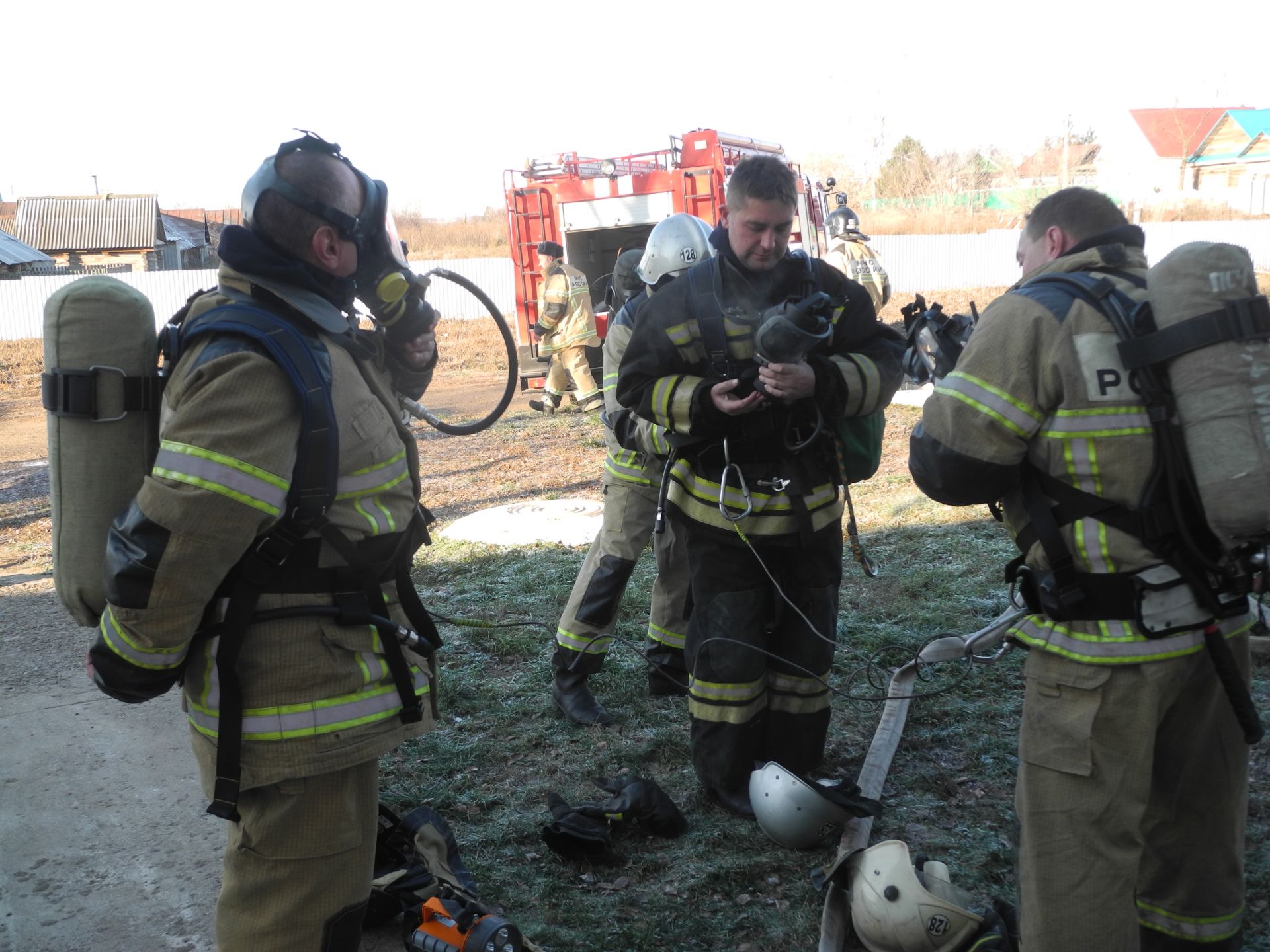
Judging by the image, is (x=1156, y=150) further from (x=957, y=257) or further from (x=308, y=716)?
(x=308, y=716)

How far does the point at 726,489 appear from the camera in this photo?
348 cm

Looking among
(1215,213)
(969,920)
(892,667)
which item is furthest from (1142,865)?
(1215,213)

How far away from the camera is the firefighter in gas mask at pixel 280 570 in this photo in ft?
6.33

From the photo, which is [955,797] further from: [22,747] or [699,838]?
[22,747]

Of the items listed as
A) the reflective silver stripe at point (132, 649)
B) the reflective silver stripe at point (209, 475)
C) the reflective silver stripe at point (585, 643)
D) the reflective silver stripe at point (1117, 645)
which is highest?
the reflective silver stripe at point (209, 475)

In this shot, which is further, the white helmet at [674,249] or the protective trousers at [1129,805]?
the white helmet at [674,249]

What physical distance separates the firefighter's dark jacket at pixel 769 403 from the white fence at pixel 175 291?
15.7 metres

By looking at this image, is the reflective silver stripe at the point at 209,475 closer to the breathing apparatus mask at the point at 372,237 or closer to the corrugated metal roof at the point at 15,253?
the breathing apparatus mask at the point at 372,237

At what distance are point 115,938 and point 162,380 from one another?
191 cm

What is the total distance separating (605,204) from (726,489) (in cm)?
908

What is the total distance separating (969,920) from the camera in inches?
104

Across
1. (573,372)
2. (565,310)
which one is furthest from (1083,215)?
(573,372)

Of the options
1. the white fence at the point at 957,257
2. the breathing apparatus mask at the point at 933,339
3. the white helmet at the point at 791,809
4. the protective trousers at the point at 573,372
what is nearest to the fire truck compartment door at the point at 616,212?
the protective trousers at the point at 573,372

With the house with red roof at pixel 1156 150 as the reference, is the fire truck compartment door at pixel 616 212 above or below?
below
